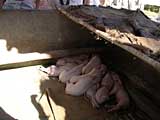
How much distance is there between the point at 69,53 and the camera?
475 centimetres

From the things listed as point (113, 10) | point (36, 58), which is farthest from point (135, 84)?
point (36, 58)

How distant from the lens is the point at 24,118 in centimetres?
330

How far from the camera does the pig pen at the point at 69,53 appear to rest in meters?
3.53

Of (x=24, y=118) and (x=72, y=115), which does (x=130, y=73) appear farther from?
(x=24, y=118)

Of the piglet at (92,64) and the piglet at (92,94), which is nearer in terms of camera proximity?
the piglet at (92,94)

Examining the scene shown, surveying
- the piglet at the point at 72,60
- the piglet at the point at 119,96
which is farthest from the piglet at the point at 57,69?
the piglet at the point at 119,96

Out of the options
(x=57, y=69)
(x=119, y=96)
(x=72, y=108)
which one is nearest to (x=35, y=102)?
(x=72, y=108)

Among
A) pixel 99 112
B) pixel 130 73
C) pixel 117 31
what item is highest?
pixel 117 31

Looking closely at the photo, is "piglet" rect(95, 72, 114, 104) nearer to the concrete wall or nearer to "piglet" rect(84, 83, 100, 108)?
"piglet" rect(84, 83, 100, 108)

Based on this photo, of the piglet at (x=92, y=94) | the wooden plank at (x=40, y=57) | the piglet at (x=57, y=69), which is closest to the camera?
the piglet at (x=92, y=94)

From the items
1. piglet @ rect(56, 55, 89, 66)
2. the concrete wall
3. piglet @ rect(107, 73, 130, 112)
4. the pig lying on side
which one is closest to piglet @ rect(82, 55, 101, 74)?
the pig lying on side

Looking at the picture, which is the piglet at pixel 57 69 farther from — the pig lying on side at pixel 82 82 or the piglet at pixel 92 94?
the piglet at pixel 92 94

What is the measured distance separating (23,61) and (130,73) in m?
1.84

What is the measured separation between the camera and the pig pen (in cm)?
353
